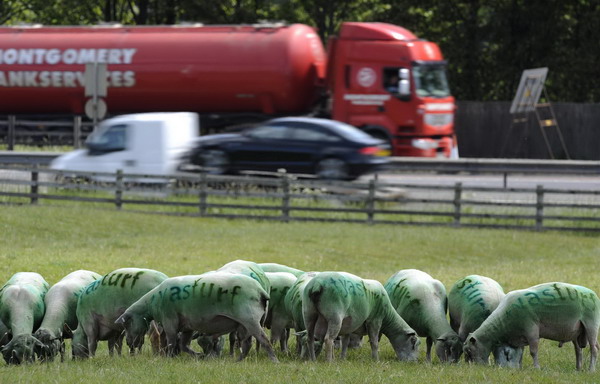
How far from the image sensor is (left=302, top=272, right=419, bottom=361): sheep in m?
10.8

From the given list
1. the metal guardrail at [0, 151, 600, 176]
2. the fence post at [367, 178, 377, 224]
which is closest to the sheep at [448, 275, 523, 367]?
the fence post at [367, 178, 377, 224]

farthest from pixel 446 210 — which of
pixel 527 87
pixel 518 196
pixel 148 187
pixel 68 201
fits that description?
pixel 527 87

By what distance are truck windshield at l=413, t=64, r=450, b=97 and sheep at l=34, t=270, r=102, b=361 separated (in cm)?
2338

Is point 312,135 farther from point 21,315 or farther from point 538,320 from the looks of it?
point 21,315

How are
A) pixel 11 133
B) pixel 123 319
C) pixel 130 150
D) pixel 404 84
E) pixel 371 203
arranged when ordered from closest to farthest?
pixel 123 319
pixel 371 203
pixel 130 150
pixel 404 84
pixel 11 133

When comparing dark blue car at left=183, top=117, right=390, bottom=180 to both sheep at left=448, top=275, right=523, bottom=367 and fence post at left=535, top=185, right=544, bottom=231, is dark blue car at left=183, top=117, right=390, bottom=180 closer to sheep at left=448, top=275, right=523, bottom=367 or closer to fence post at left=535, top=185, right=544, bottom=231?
fence post at left=535, top=185, right=544, bottom=231

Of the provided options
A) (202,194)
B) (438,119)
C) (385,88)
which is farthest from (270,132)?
(438,119)

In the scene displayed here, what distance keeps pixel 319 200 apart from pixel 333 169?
120 cm

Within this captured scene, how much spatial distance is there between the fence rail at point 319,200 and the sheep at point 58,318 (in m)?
14.8

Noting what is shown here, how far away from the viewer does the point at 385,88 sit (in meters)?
34.0

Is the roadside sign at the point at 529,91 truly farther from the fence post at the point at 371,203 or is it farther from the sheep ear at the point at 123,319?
the sheep ear at the point at 123,319

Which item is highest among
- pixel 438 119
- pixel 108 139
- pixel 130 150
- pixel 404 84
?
pixel 404 84

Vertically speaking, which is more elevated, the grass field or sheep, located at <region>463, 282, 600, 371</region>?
sheep, located at <region>463, 282, 600, 371</region>

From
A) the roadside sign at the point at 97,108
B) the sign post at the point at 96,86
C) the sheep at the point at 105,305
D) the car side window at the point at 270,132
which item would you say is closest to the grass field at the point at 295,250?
the sheep at the point at 105,305
